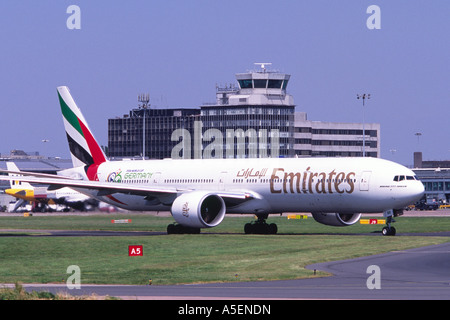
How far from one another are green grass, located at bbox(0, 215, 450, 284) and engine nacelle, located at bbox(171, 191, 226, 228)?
4.36 ft

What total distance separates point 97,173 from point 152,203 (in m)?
7.02

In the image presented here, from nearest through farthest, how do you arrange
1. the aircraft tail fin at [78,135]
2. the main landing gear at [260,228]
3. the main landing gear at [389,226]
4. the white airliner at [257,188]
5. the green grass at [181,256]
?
the green grass at [181,256]
the main landing gear at [389,226]
the white airliner at [257,188]
the main landing gear at [260,228]
the aircraft tail fin at [78,135]

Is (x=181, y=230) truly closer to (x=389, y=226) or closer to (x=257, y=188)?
(x=257, y=188)

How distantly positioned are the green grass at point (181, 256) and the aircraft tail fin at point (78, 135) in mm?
15739

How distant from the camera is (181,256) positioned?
1630 inches

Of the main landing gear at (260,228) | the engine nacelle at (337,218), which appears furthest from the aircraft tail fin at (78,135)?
the engine nacelle at (337,218)

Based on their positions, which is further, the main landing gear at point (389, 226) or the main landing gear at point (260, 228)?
the main landing gear at point (260, 228)

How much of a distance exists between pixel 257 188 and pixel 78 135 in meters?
16.6

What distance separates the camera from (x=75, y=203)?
7075 cm

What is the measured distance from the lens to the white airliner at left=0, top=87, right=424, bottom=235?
53531mm

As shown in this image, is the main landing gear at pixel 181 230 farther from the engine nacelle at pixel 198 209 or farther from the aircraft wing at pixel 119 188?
the aircraft wing at pixel 119 188

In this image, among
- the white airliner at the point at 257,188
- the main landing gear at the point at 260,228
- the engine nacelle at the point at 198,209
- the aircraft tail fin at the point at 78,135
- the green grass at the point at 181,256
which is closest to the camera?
the green grass at the point at 181,256

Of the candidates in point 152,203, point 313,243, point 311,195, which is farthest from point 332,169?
point 152,203

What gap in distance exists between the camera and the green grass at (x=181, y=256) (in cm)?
3306
